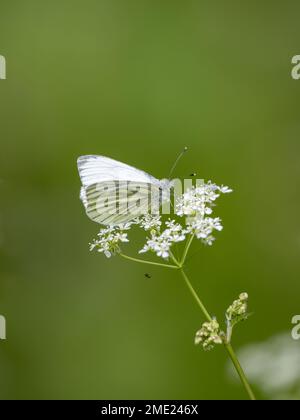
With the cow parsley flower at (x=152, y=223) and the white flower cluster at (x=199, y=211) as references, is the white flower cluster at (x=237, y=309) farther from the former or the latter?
the cow parsley flower at (x=152, y=223)

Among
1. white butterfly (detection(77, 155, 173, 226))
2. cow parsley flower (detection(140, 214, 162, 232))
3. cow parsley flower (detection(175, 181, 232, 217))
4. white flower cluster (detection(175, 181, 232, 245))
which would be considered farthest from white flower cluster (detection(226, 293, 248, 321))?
white butterfly (detection(77, 155, 173, 226))

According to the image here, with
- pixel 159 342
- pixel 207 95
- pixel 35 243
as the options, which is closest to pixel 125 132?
pixel 207 95

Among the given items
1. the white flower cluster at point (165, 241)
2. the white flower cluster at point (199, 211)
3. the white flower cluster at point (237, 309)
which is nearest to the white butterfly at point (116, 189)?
the white flower cluster at point (199, 211)

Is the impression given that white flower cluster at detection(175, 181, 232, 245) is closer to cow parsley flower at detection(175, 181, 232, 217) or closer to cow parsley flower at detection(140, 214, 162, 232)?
cow parsley flower at detection(175, 181, 232, 217)

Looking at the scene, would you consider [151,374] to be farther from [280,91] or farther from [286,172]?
[280,91]

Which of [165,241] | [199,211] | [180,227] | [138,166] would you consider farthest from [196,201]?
[138,166]

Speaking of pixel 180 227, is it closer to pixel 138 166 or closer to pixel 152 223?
pixel 152 223
